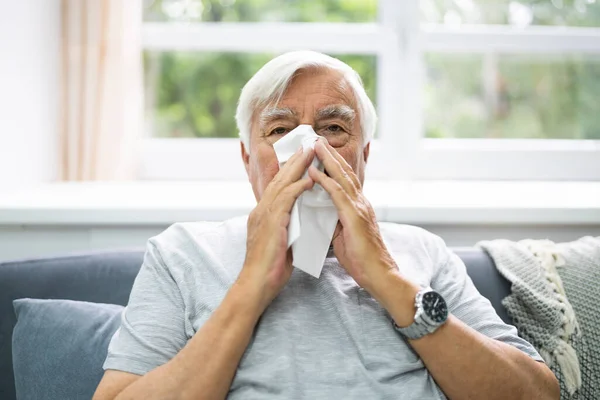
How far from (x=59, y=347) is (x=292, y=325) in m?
0.52

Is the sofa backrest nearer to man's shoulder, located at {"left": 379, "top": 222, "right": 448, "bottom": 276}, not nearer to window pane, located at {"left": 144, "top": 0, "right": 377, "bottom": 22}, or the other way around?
man's shoulder, located at {"left": 379, "top": 222, "right": 448, "bottom": 276}

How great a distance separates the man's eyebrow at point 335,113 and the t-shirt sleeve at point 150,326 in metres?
0.45

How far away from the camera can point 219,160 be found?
2.52 metres

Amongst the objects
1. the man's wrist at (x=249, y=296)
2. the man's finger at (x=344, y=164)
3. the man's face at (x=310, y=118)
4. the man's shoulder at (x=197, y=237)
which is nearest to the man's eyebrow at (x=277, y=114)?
the man's face at (x=310, y=118)

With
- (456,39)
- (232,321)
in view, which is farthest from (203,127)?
(232,321)

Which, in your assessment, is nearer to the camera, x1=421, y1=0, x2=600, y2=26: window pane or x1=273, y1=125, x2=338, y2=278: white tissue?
x1=273, y1=125, x2=338, y2=278: white tissue

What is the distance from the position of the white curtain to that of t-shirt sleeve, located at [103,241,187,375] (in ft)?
3.72

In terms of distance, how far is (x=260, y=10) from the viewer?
2.50 meters

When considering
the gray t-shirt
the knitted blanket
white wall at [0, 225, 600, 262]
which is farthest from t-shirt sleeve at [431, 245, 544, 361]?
white wall at [0, 225, 600, 262]

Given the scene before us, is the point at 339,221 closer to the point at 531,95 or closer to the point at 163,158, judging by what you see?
the point at 163,158

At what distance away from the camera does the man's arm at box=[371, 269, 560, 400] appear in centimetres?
117

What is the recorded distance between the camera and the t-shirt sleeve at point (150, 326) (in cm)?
113

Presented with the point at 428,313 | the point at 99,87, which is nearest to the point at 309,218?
the point at 428,313

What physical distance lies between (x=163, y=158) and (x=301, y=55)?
1.30 m
